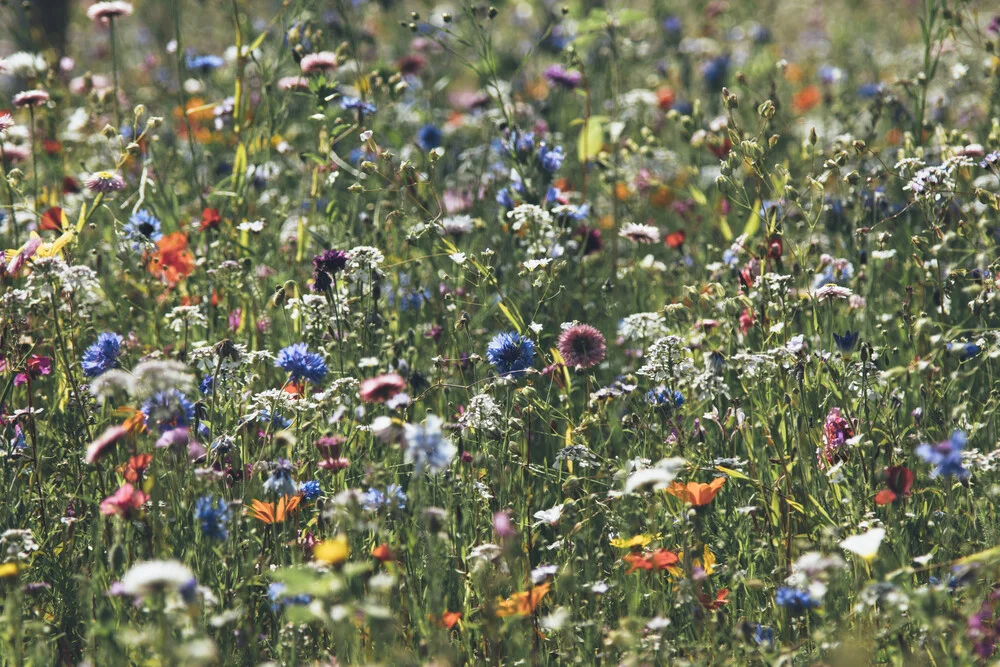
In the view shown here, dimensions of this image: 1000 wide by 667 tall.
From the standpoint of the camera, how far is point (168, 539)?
230cm

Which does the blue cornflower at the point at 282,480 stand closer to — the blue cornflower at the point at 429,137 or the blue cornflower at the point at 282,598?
the blue cornflower at the point at 282,598

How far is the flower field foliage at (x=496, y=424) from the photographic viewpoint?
200 centimetres

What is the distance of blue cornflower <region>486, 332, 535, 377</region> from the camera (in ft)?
8.73

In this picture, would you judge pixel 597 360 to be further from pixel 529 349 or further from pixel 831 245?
pixel 831 245

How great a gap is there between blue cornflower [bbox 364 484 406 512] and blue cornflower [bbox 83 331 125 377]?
2.74 ft

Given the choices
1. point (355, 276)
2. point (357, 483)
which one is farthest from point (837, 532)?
point (355, 276)

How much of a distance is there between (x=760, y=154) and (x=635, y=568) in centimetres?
107

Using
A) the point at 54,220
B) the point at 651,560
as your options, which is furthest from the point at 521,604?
the point at 54,220

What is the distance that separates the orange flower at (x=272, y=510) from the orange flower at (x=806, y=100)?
4597 millimetres

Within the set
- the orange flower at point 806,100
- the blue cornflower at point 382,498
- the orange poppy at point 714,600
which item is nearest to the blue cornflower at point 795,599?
the orange poppy at point 714,600

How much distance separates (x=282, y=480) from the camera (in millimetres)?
2186

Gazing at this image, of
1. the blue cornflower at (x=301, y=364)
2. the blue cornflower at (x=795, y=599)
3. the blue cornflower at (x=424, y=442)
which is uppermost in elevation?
the blue cornflower at (x=301, y=364)

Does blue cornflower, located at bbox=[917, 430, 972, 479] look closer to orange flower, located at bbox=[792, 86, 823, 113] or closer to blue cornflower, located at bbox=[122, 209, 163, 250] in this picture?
blue cornflower, located at bbox=[122, 209, 163, 250]

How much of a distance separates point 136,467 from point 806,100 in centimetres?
478
